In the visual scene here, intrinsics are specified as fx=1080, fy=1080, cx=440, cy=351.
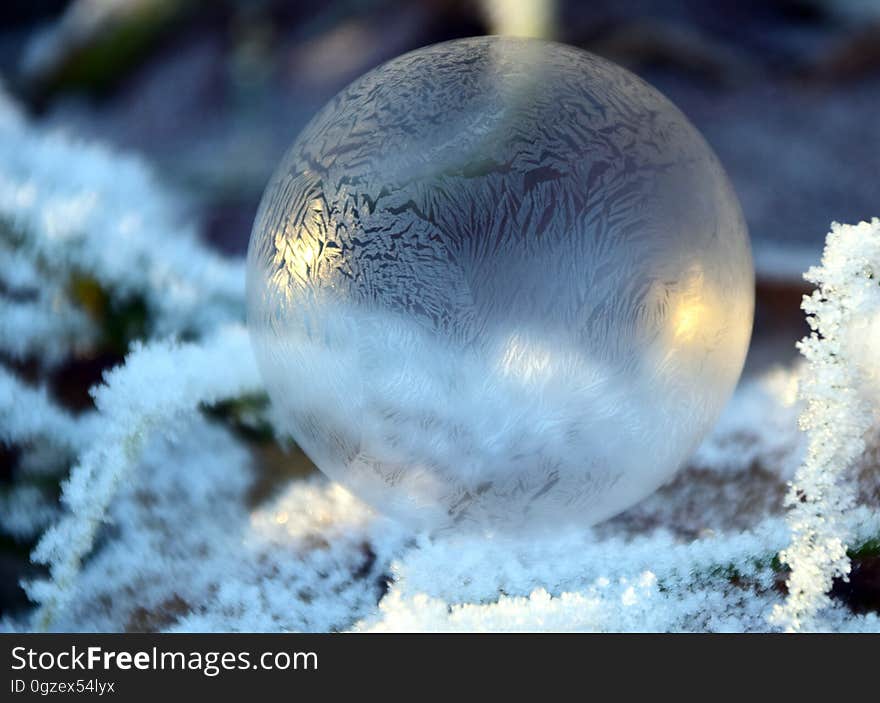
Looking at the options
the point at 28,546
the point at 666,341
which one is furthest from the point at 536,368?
the point at 28,546

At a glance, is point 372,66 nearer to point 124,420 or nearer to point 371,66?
point 371,66

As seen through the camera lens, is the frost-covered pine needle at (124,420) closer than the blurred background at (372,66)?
Yes

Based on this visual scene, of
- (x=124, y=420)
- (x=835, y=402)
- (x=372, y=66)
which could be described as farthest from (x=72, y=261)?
(x=372, y=66)

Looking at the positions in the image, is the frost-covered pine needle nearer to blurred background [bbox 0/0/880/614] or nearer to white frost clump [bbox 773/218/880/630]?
white frost clump [bbox 773/218/880/630]

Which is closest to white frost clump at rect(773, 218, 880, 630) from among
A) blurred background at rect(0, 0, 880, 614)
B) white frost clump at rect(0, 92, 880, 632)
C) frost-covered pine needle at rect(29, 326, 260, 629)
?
white frost clump at rect(0, 92, 880, 632)

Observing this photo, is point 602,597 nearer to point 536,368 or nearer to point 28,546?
point 536,368

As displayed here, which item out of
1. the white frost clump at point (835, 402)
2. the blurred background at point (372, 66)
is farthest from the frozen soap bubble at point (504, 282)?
the blurred background at point (372, 66)

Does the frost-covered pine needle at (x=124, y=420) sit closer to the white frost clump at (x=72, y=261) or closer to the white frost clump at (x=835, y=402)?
the white frost clump at (x=72, y=261)
